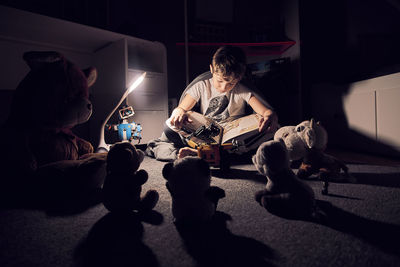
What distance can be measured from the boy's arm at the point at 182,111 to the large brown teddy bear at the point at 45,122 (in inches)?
16.4

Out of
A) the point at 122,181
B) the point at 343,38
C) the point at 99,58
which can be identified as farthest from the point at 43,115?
the point at 343,38

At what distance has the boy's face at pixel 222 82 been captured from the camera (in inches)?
47.2

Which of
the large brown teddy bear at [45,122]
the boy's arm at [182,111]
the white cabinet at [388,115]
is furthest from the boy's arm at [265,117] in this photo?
the large brown teddy bear at [45,122]

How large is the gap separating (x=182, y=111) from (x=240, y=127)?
0.31 meters

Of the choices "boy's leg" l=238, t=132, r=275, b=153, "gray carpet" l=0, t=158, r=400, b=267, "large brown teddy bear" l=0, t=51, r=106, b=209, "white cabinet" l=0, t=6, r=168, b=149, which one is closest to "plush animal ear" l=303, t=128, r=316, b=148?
"gray carpet" l=0, t=158, r=400, b=267

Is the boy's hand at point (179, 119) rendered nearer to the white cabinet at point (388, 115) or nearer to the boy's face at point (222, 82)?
the boy's face at point (222, 82)

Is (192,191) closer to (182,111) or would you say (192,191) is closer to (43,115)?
(43,115)

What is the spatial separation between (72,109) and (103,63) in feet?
3.37

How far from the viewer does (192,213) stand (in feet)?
1.72

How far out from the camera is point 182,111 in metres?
1.21

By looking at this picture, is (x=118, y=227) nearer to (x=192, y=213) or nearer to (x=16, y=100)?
(x=192, y=213)

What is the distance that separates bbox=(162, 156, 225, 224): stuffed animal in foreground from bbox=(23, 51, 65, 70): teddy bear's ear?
639mm

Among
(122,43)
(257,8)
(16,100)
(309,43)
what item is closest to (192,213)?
(16,100)

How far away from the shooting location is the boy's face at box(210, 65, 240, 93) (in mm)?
1200
